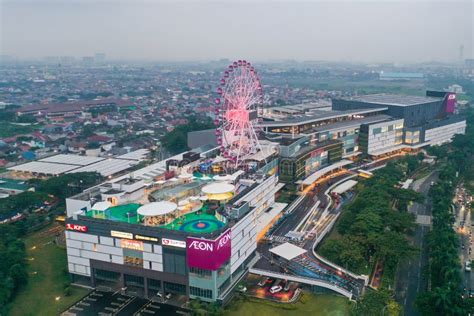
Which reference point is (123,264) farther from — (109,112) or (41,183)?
(109,112)

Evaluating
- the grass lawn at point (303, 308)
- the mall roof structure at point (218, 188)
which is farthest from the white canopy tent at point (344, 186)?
the grass lawn at point (303, 308)

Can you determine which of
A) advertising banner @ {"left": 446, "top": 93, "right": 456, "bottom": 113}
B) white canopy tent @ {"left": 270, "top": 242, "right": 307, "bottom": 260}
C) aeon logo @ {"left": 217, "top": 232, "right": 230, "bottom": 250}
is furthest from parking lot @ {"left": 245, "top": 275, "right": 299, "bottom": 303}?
advertising banner @ {"left": 446, "top": 93, "right": 456, "bottom": 113}

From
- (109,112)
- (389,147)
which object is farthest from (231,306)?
(109,112)

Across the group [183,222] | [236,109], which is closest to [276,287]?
[183,222]

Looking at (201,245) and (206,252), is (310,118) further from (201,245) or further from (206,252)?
(206,252)

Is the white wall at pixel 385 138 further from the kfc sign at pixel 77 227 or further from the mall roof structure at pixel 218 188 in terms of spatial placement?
the kfc sign at pixel 77 227

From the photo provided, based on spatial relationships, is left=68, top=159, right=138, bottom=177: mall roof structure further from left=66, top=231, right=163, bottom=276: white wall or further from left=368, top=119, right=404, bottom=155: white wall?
left=368, top=119, right=404, bottom=155: white wall
